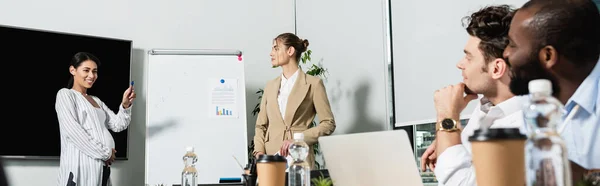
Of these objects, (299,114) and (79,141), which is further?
(79,141)

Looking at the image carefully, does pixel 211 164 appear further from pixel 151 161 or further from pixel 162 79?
pixel 162 79

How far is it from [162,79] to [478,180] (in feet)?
12.8

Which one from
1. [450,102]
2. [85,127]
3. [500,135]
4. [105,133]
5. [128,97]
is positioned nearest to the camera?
[500,135]

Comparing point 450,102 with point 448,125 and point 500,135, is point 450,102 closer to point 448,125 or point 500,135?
point 448,125

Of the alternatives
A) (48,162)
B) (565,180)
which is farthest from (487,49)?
(48,162)

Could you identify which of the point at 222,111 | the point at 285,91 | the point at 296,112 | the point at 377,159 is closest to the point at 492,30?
the point at 377,159

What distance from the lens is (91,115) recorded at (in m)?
4.16

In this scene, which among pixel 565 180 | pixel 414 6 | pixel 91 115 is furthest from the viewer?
pixel 91 115

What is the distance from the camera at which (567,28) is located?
51.9 inches

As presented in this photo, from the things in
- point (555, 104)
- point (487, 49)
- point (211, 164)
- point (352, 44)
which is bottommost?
point (211, 164)

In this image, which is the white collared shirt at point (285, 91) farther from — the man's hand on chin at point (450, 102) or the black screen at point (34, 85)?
the man's hand on chin at point (450, 102)

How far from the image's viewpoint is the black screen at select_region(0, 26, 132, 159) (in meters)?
4.18

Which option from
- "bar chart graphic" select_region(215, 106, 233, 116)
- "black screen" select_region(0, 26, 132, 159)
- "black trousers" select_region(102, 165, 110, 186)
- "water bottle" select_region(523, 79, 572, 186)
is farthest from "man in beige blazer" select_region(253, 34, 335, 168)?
"water bottle" select_region(523, 79, 572, 186)

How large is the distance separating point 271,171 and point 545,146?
0.81m
